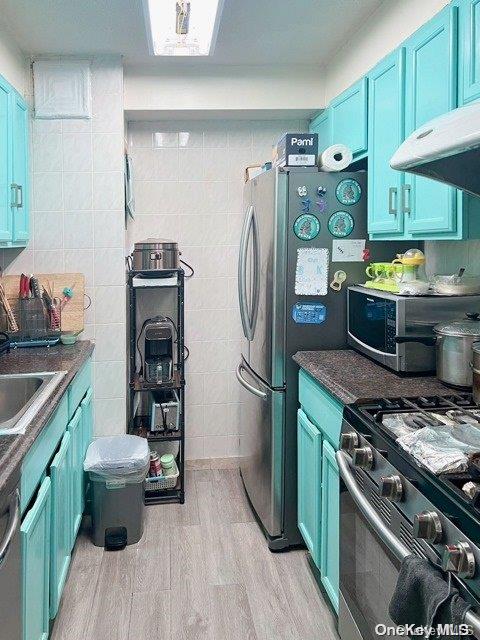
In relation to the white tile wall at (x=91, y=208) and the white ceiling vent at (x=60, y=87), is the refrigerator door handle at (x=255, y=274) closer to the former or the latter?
the white tile wall at (x=91, y=208)

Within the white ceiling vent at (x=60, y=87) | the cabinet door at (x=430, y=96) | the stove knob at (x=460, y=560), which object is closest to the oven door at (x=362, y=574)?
the stove knob at (x=460, y=560)

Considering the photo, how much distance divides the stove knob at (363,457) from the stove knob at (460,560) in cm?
43

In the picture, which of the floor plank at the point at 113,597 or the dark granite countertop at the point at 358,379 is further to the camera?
the floor plank at the point at 113,597

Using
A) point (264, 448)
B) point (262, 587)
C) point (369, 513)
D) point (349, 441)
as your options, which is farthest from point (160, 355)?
point (369, 513)

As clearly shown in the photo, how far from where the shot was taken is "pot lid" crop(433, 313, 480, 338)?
5.79 feet

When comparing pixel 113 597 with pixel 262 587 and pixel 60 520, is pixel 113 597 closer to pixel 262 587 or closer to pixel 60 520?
pixel 60 520

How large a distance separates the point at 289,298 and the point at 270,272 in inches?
6.0

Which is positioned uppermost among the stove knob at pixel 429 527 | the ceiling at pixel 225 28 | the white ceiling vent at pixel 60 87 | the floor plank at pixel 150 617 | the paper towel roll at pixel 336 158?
the ceiling at pixel 225 28

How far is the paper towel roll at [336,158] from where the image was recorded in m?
2.44

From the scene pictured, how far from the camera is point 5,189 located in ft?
8.16

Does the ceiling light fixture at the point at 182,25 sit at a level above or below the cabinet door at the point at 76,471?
above

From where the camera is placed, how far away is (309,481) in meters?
2.27

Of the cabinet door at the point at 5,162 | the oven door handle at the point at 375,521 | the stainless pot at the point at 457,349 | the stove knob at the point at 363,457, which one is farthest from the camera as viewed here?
the cabinet door at the point at 5,162

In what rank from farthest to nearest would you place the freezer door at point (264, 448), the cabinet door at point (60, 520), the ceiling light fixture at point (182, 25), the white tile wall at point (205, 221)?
the white tile wall at point (205, 221) < the freezer door at point (264, 448) < the ceiling light fixture at point (182, 25) < the cabinet door at point (60, 520)
